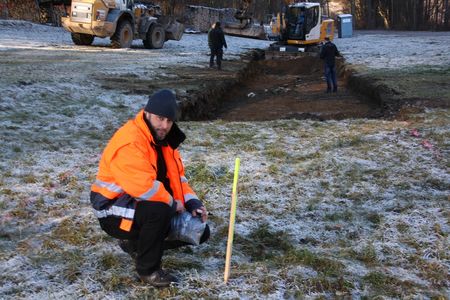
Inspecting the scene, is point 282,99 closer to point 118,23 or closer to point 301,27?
point 118,23

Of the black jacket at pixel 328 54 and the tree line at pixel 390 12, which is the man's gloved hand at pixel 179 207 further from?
the tree line at pixel 390 12

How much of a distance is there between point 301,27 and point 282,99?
1265 cm

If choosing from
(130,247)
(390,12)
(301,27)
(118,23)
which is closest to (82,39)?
Result: (118,23)

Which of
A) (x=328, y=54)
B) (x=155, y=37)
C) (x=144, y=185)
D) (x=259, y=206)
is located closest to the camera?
(x=144, y=185)

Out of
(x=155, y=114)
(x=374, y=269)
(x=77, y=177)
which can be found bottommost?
(x=374, y=269)

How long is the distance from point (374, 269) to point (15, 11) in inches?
1427

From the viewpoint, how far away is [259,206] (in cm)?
547

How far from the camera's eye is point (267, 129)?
8.95 meters

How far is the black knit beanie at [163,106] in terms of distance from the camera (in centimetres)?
332

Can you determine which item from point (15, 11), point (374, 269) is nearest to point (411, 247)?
point (374, 269)

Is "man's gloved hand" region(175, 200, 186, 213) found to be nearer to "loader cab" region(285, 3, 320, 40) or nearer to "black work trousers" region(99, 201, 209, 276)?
"black work trousers" region(99, 201, 209, 276)

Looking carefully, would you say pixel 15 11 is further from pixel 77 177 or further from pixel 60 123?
pixel 77 177

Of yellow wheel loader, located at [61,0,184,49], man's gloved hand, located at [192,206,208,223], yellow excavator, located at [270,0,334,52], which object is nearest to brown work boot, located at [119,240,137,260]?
man's gloved hand, located at [192,206,208,223]

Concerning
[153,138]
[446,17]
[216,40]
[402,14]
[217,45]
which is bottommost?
[153,138]
